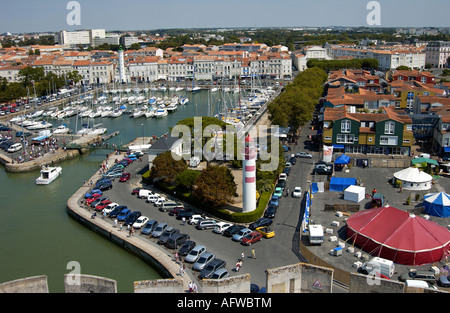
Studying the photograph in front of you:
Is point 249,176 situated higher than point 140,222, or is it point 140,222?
point 249,176

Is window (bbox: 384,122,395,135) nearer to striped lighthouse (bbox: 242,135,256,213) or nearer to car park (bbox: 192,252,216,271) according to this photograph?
striped lighthouse (bbox: 242,135,256,213)

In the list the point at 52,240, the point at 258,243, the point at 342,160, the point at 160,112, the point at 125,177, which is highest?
the point at 160,112

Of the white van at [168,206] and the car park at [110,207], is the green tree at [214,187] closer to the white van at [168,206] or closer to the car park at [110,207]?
the white van at [168,206]

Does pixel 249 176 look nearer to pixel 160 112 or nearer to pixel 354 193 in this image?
pixel 354 193

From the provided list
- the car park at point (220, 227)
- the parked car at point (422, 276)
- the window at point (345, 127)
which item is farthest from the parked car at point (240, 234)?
the window at point (345, 127)

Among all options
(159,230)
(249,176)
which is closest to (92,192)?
(159,230)

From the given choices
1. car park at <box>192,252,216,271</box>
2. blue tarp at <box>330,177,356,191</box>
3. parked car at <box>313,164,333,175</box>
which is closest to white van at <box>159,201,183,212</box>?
car park at <box>192,252,216,271</box>
